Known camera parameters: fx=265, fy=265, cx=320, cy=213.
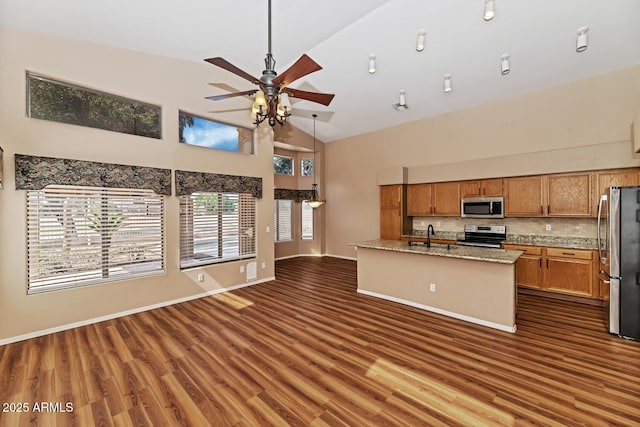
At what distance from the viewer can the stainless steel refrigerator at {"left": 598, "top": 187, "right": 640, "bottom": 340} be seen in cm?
298

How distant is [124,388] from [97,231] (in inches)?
94.5

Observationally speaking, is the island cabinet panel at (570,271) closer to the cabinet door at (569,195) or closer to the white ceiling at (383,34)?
the cabinet door at (569,195)

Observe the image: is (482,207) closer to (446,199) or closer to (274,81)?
(446,199)

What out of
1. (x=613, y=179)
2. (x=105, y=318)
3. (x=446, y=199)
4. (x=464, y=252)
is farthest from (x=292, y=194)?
(x=613, y=179)

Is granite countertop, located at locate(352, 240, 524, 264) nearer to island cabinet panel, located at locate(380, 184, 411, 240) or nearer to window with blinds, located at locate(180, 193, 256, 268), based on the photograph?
island cabinet panel, located at locate(380, 184, 411, 240)

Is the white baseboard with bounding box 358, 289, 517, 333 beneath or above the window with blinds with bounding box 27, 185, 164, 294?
beneath

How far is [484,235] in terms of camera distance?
5434mm

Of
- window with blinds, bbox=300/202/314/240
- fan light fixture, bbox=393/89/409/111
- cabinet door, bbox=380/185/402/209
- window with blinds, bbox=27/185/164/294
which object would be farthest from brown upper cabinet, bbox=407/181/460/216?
window with blinds, bbox=27/185/164/294

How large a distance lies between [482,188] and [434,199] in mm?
993

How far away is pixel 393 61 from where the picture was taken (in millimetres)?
4500

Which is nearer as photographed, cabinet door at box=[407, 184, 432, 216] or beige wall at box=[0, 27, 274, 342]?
beige wall at box=[0, 27, 274, 342]

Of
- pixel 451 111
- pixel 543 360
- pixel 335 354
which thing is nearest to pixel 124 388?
pixel 335 354

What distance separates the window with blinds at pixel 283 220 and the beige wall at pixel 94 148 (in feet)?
9.96

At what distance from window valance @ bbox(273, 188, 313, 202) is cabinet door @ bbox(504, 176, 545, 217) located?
5337 mm
